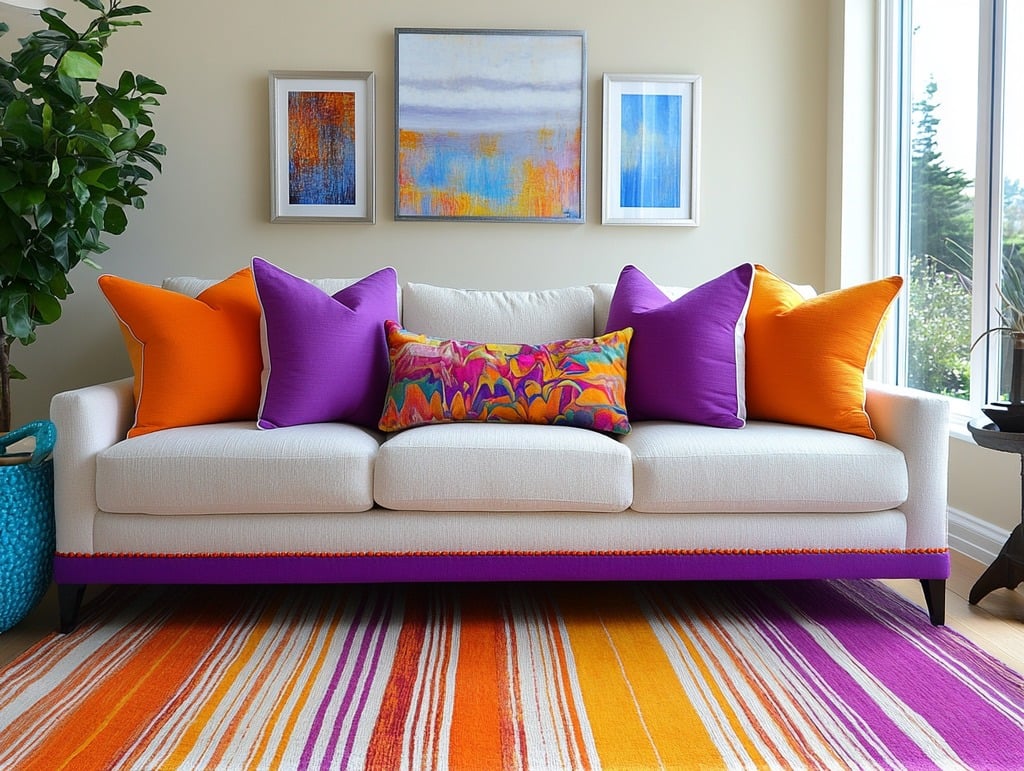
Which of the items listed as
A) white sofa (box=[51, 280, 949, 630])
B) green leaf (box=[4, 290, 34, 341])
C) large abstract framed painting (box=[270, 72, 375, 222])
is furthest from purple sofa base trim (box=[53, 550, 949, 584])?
large abstract framed painting (box=[270, 72, 375, 222])

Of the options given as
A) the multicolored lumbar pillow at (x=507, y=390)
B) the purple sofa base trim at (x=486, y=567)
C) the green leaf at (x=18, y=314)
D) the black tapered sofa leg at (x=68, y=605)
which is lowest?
the black tapered sofa leg at (x=68, y=605)

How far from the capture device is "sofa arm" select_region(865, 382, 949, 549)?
2.15 metres

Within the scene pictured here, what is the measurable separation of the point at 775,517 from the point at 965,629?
1.91ft

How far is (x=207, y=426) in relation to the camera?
237cm

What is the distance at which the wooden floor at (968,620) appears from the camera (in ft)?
6.71

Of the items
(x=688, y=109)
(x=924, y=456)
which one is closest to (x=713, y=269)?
(x=688, y=109)

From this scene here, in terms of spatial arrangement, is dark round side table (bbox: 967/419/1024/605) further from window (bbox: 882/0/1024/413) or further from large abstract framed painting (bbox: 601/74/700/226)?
large abstract framed painting (bbox: 601/74/700/226)

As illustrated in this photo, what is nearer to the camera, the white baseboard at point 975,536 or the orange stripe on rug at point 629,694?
the orange stripe on rug at point 629,694

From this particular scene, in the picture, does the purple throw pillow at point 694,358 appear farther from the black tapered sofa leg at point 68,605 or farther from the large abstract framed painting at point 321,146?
the black tapered sofa leg at point 68,605

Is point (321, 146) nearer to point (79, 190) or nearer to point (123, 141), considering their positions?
point (123, 141)

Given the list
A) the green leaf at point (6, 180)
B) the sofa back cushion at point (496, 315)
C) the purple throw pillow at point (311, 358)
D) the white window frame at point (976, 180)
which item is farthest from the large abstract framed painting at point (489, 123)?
the green leaf at point (6, 180)

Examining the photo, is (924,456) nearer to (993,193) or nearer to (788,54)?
(993,193)

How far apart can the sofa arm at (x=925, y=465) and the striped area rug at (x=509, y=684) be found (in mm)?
260

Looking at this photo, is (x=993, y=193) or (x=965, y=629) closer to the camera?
(x=965, y=629)
